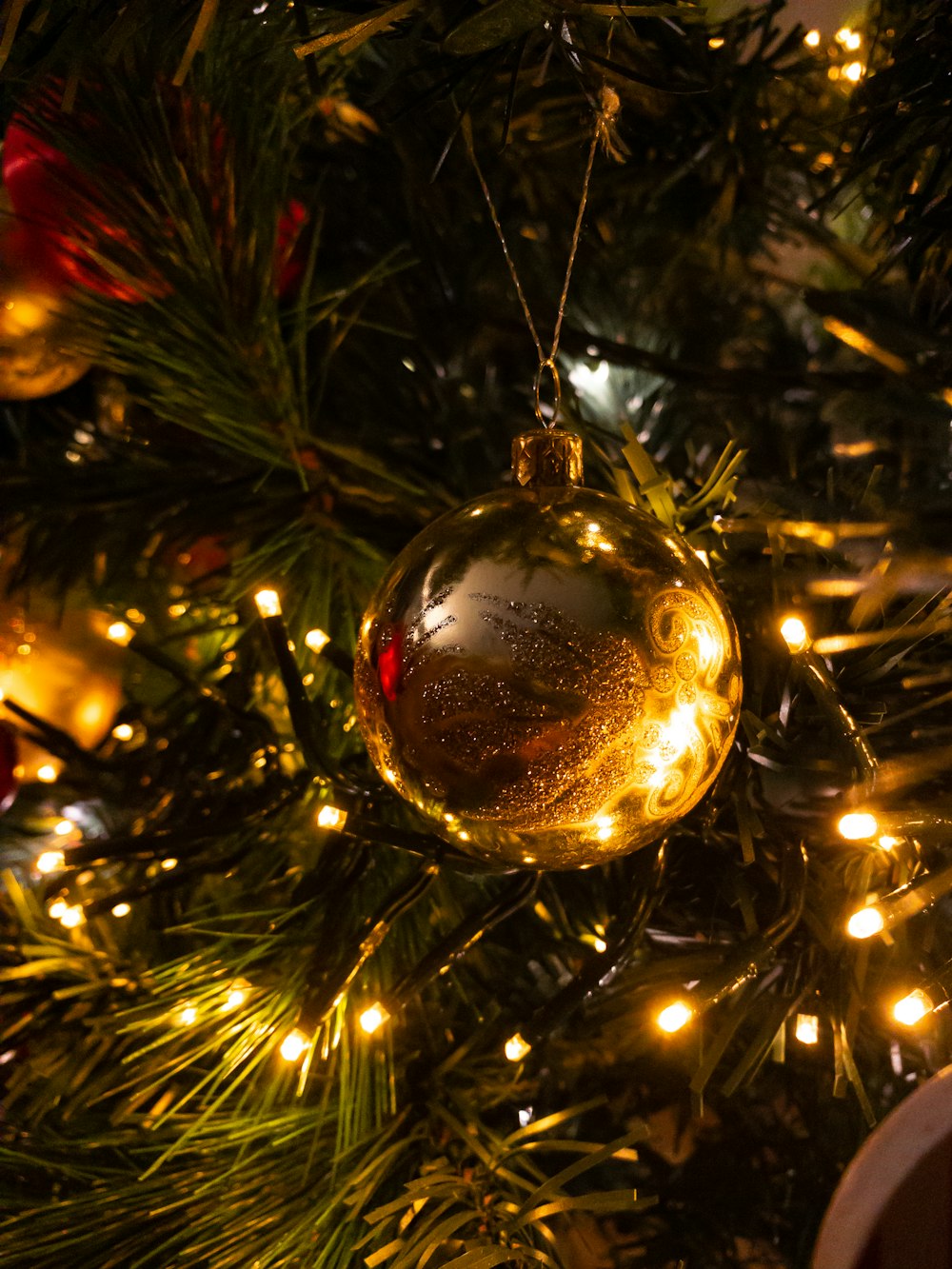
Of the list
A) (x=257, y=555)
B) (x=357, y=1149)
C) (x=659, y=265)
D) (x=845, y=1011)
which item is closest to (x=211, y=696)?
(x=257, y=555)

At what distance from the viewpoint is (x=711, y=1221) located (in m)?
0.47

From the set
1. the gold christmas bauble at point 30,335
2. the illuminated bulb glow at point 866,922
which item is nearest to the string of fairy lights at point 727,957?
the illuminated bulb glow at point 866,922

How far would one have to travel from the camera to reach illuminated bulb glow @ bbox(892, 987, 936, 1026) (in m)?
0.35

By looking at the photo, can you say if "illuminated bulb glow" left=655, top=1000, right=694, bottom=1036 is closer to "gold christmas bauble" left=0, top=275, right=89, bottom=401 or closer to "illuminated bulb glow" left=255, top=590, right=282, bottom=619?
"illuminated bulb glow" left=255, top=590, right=282, bottom=619

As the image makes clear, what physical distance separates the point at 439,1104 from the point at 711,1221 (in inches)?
6.0

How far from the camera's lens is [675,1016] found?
37cm

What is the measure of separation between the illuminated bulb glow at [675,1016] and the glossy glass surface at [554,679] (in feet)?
0.23

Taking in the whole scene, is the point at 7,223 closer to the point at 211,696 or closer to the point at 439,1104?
the point at 211,696

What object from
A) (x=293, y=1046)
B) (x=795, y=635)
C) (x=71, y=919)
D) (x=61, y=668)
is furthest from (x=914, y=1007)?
(x=61, y=668)

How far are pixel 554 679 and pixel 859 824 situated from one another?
0.44 ft

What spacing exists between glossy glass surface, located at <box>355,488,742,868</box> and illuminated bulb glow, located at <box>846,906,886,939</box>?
75 millimetres

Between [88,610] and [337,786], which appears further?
[88,610]

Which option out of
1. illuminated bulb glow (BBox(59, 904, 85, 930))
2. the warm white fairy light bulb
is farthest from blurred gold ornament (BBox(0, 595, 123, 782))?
the warm white fairy light bulb

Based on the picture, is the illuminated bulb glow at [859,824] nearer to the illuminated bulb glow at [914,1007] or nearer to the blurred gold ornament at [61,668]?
the illuminated bulb glow at [914,1007]
